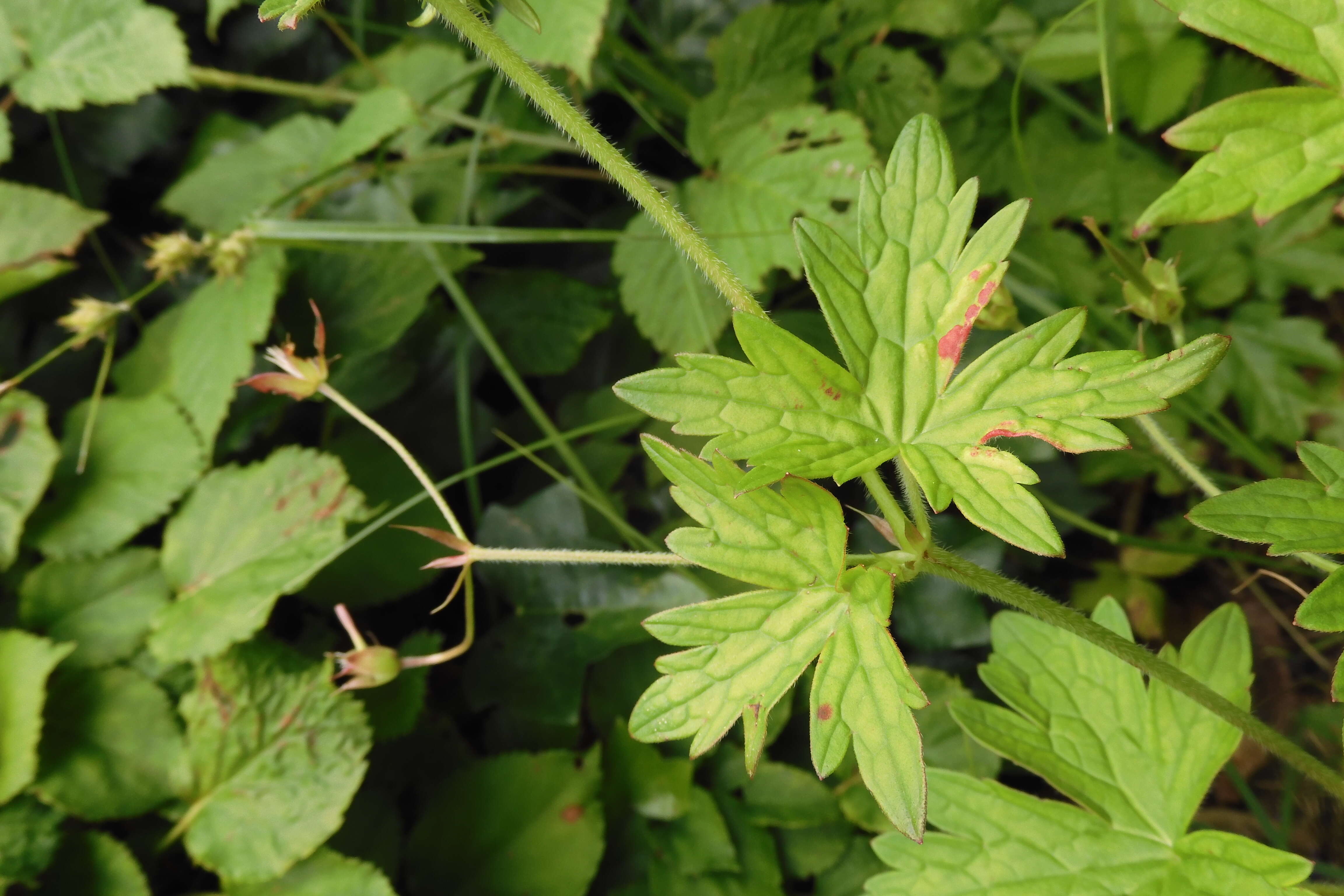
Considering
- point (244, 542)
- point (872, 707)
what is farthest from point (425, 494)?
point (872, 707)

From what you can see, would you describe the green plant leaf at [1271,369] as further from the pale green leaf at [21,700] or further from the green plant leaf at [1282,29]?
the pale green leaf at [21,700]

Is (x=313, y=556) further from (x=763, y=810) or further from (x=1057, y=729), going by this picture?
(x=1057, y=729)

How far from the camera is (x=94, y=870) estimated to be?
4.12 feet

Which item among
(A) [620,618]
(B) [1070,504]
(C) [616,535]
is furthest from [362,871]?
(B) [1070,504]

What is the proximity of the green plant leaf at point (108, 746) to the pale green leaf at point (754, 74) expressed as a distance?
128cm

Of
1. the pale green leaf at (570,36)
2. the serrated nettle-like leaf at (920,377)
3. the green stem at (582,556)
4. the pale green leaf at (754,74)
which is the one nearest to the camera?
the serrated nettle-like leaf at (920,377)

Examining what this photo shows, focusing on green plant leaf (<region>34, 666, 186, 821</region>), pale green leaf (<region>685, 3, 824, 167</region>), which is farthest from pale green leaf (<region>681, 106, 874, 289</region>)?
green plant leaf (<region>34, 666, 186, 821</region>)

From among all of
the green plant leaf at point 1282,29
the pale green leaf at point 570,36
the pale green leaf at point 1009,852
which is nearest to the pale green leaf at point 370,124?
the pale green leaf at point 570,36

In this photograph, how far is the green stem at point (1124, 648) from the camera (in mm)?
816

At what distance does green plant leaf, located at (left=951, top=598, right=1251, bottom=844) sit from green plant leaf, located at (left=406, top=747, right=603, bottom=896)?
610 mm

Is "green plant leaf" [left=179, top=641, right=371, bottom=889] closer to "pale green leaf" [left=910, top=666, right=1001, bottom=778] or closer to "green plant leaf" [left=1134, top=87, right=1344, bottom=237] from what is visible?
"pale green leaf" [left=910, top=666, right=1001, bottom=778]

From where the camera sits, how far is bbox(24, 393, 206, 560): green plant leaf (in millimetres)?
1455

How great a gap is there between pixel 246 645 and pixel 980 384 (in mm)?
1134

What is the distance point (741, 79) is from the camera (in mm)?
1574
